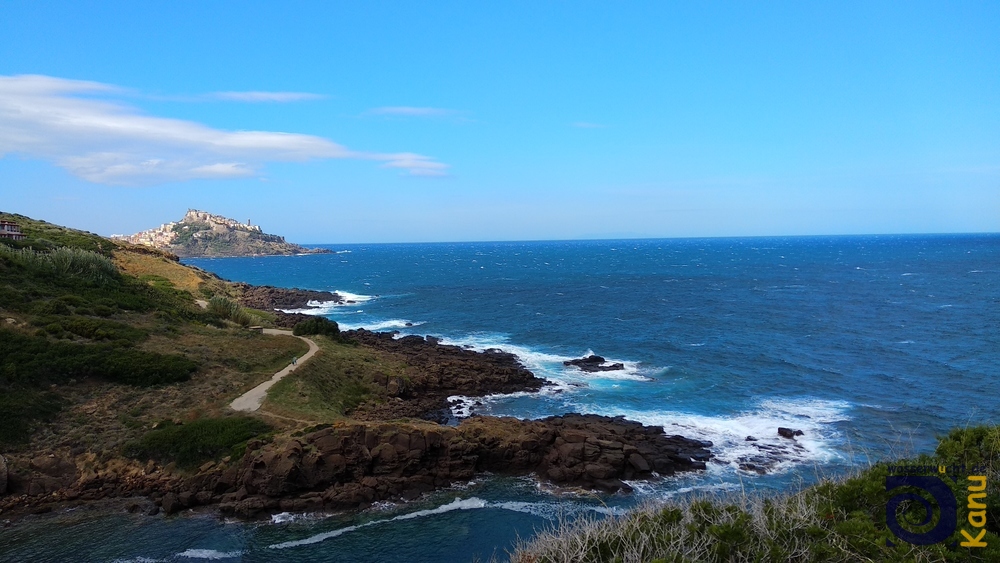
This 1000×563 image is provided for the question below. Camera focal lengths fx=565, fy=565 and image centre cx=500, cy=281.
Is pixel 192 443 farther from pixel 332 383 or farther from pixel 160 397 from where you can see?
pixel 332 383

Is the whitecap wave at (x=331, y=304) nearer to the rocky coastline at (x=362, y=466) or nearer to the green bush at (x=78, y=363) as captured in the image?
the green bush at (x=78, y=363)

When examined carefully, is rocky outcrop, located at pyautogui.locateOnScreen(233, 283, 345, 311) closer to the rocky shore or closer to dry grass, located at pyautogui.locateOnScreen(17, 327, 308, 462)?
dry grass, located at pyautogui.locateOnScreen(17, 327, 308, 462)

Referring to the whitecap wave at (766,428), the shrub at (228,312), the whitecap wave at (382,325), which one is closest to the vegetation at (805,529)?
the whitecap wave at (766,428)

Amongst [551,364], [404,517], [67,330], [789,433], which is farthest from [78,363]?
[789,433]

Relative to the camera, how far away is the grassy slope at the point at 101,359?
30969mm

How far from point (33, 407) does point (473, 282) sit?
102402 mm

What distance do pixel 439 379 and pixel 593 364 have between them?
15.2 m

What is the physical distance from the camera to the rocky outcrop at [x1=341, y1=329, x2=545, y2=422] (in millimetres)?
40844

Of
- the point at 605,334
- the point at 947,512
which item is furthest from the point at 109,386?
the point at 605,334

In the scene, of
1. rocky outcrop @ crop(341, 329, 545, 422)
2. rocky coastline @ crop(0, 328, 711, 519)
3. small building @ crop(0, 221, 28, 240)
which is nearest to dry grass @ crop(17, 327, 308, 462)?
rocky coastline @ crop(0, 328, 711, 519)

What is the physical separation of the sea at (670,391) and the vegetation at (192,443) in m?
3.75

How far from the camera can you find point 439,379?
156ft

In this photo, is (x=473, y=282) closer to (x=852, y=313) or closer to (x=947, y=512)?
(x=852, y=313)

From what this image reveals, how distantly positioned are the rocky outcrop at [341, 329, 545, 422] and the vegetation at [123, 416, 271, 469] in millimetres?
8962
